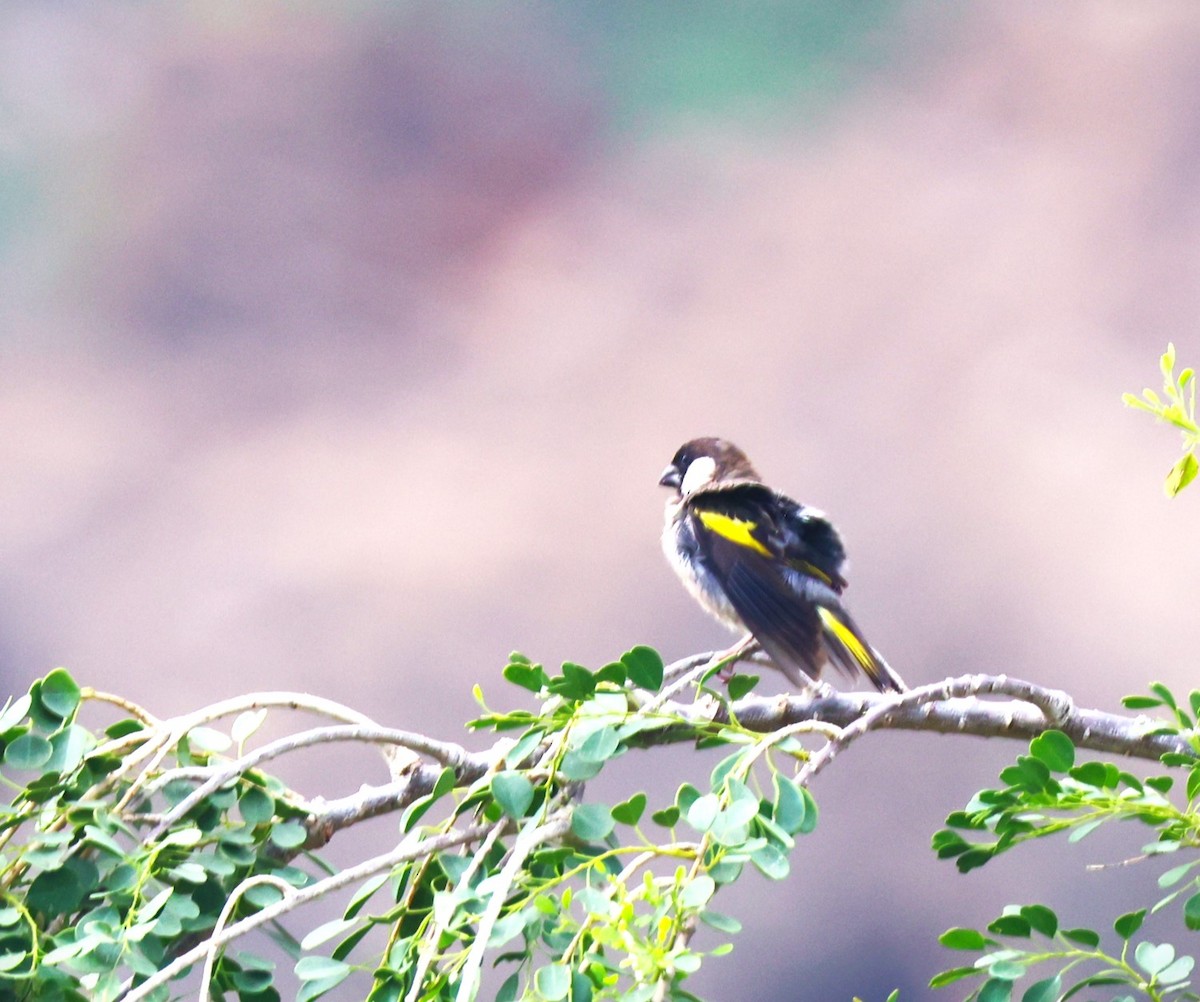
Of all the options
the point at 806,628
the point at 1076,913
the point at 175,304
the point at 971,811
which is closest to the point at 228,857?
the point at 971,811

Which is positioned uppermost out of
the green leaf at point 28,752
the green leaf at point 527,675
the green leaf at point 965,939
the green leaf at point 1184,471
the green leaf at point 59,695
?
the green leaf at point 59,695

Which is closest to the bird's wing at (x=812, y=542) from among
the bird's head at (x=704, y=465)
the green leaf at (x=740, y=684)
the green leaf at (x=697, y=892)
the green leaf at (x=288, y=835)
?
the bird's head at (x=704, y=465)

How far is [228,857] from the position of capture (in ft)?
2.21

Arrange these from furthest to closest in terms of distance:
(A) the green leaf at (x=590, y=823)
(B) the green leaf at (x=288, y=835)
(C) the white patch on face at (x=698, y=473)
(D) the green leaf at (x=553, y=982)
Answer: (C) the white patch on face at (x=698, y=473)
(B) the green leaf at (x=288, y=835)
(A) the green leaf at (x=590, y=823)
(D) the green leaf at (x=553, y=982)

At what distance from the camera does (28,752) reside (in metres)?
0.65

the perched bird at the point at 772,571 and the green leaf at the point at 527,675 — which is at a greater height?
the perched bird at the point at 772,571

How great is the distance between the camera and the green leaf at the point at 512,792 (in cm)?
58

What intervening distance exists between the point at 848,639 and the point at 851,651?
15 millimetres

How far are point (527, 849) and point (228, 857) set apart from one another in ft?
0.69

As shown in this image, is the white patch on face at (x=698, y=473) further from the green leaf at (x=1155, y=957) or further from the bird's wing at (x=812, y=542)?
the green leaf at (x=1155, y=957)

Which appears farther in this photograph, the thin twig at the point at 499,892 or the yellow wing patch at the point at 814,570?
the yellow wing patch at the point at 814,570

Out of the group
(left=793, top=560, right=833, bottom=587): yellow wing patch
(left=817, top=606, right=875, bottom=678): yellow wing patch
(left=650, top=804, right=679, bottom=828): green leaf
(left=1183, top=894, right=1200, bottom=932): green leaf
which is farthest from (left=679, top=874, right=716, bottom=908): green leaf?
(left=793, top=560, right=833, bottom=587): yellow wing patch

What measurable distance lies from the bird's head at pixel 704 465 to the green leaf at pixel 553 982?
42.8 inches

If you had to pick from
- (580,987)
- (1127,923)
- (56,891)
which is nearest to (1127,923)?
(1127,923)
